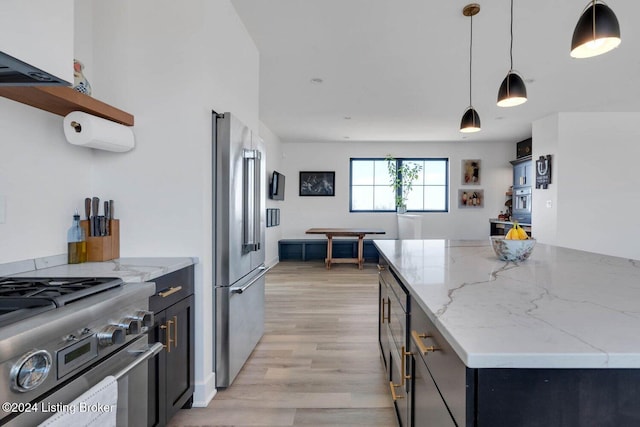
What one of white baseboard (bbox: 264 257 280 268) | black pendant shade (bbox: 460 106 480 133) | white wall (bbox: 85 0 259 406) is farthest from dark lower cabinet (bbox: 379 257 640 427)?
white baseboard (bbox: 264 257 280 268)

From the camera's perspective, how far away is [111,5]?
2.05 metres

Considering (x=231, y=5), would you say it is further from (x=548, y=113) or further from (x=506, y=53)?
(x=548, y=113)

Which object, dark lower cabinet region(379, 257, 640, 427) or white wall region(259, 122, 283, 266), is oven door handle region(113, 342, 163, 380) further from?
white wall region(259, 122, 283, 266)

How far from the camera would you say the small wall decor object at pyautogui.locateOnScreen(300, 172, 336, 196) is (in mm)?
7836

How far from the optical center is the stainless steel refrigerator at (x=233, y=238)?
220cm

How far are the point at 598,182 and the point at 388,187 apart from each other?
374cm

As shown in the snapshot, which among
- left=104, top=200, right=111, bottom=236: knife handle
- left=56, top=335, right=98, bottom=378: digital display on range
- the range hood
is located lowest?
left=56, top=335, right=98, bottom=378: digital display on range

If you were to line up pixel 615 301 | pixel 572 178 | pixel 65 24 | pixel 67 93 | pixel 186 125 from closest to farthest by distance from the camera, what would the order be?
pixel 615 301 → pixel 65 24 → pixel 67 93 → pixel 186 125 → pixel 572 178

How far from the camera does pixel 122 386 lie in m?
1.21

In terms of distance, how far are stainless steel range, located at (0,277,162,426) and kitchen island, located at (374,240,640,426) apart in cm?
99

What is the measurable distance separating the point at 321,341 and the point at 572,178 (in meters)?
4.76

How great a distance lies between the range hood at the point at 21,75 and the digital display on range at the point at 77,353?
34.9 inches

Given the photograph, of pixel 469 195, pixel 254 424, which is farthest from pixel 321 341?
pixel 469 195

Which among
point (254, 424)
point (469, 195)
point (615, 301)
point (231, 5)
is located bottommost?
point (254, 424)
